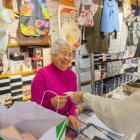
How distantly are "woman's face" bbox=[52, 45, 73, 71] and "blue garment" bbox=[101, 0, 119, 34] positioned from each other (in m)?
1.80

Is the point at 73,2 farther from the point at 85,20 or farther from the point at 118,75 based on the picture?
the point at 118,75

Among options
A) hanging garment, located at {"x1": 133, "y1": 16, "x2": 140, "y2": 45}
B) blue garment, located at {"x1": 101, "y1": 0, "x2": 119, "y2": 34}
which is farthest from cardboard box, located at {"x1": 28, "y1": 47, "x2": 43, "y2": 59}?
hanging garment, located at {"x1": 133, "y1": 16, "x2": 140, "y2": 45}

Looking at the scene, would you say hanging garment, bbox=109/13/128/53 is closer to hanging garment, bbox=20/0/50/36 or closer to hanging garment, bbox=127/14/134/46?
hanging garment, bbox=127/14/134/46

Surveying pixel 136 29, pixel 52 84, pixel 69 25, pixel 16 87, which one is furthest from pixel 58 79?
pixel 136 29

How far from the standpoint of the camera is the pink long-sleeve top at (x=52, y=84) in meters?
1.63

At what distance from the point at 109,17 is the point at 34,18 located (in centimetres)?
151

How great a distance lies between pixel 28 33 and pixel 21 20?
7.0 inches

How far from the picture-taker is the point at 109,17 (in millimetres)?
3432

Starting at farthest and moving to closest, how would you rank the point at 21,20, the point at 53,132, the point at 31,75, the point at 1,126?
the point at 31,75 < the point at 21,20 < the point at 1,126 < the point at 53,132

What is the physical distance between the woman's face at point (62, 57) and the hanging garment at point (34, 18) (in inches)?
33.1

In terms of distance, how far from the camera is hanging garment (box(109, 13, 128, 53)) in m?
3.94

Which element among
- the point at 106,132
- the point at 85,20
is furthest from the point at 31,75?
the point at 106,132

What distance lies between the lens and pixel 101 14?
3.44 metres

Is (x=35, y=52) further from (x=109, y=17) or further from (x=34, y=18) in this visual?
(x=109, y=17)
